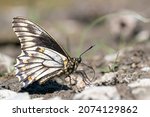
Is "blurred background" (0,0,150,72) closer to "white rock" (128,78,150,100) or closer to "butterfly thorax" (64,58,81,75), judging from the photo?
"butterfly thorax" (64,58,81,75)

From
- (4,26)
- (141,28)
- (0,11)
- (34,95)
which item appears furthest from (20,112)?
(0,11)

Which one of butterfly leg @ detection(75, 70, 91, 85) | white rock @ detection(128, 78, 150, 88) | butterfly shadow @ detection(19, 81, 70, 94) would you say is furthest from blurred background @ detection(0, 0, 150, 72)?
white rock @ detection(128, 78, 150, 88)

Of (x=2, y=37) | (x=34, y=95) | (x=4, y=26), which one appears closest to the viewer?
(x=34, y=95)

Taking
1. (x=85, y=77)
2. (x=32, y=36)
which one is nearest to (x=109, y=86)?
(x=85, y=77)

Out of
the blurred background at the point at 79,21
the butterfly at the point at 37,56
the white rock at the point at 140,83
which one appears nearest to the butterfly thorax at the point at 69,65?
the butterfly at the point at 37,56

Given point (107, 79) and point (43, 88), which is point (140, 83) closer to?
point (107, 79)

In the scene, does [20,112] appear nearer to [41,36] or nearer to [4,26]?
[41,36]
